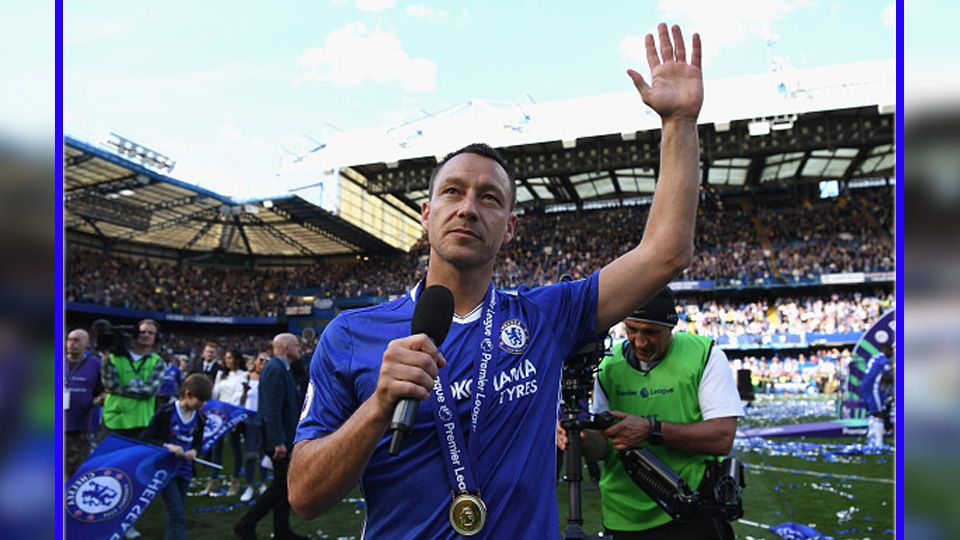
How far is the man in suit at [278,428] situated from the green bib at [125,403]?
5.09ft

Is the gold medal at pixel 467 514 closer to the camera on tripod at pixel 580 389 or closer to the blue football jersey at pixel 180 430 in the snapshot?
the camera on tripod at pixel 580 389

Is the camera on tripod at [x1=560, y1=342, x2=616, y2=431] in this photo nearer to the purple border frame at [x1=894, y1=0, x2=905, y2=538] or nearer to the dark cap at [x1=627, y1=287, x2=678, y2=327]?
the dark cap at [x1=627, y1=287, x2=678, y2=327]

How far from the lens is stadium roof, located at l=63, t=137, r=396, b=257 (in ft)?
110

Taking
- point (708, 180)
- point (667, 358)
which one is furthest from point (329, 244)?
point (667, 358)

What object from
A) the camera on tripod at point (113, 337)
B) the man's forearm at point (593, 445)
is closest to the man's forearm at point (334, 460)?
the man's forearm at point (593, 445)

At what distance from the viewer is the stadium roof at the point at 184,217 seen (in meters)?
33.4

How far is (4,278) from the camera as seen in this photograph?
0.87m

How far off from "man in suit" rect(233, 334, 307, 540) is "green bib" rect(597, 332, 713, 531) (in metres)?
4.28

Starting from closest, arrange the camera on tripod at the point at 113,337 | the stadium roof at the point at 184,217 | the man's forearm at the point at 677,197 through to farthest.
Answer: the man's forearm at the point at 677,197, the camera on tripod at the point at 113,337, the stadium roof at the point at 184,217

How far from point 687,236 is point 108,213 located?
41.9 metres

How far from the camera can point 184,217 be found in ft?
136

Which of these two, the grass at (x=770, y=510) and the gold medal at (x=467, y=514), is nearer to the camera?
the gold medal at (x=467, y=514)

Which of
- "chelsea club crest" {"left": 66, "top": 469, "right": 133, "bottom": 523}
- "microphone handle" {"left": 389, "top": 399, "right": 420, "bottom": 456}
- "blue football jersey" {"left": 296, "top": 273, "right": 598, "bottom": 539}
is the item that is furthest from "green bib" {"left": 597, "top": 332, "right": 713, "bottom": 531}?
"chelsea club crest" {"left": 66, "top": 469, "right": 133, "bottom": 523}

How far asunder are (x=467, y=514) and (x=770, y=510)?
7539mm
